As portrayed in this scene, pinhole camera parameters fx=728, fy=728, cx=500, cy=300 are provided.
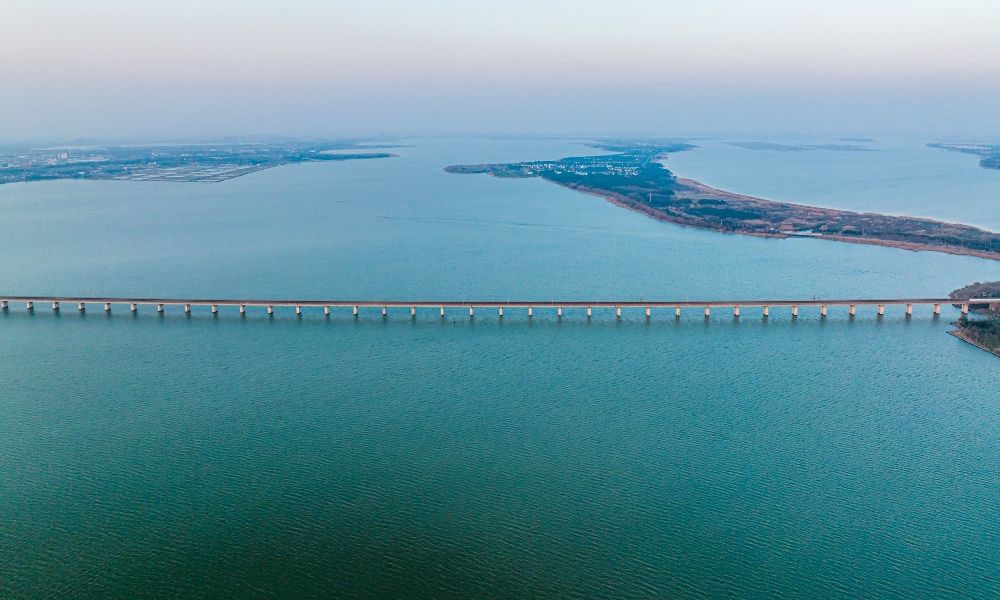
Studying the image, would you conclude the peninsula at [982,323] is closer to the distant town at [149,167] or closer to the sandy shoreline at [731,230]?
the sandy shoreline at [731,230]

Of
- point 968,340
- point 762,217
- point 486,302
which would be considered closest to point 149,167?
point 762,217

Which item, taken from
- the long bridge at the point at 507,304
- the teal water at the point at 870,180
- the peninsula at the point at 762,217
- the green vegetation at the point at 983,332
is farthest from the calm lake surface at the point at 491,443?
the teal water at the point at 870,180

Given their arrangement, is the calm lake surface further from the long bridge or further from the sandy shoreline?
the sandy shoreline

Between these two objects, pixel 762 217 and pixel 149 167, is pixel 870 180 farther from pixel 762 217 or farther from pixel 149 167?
pixel 149 167

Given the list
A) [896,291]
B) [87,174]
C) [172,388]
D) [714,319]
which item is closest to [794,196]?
[896,291]

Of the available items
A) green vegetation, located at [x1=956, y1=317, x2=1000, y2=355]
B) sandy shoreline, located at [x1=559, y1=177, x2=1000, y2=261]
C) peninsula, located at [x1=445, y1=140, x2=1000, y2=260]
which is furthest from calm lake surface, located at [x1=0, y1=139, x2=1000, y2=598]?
peninsula, located at [x1=445, y1=140, x2=1000, y2=260]

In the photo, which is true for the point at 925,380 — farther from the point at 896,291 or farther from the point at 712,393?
the point at 896,291
